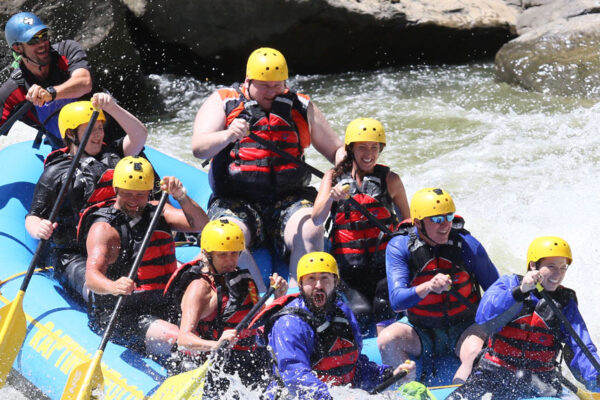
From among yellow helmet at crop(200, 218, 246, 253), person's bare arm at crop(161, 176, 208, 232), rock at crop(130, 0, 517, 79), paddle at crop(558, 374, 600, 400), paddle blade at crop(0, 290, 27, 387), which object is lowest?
rock at crop(130, 0, 517, 79)

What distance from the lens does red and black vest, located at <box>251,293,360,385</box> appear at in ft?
12.1

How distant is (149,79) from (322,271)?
721 cm

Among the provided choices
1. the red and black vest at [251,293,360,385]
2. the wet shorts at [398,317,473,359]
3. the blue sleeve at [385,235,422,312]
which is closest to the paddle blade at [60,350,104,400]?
the red and black vest at [251,293,360,385]

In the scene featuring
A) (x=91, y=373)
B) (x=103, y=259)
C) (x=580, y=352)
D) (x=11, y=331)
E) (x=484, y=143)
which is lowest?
(x=484, y=143)

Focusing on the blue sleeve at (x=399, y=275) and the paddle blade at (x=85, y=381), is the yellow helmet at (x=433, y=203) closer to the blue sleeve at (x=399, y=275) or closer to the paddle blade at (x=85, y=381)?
the blue sleeve at (x=399, y=275)

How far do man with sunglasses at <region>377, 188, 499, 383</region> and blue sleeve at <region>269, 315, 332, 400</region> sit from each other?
1.86 ft

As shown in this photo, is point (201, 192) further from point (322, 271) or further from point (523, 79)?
point (523, 79)

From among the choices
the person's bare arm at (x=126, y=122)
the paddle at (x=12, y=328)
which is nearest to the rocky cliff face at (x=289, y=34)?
the person's bare arm at (x=126, y=122)

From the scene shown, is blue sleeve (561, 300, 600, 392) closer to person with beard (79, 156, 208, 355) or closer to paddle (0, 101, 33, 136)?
person with beard (79, 156, 208, 355)

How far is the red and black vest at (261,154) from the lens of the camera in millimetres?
4727

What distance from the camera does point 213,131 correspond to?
4.71 metres

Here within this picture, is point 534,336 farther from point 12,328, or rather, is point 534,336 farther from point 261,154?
point 12,328

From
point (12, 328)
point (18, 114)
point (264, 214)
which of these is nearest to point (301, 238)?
point (264, 214)

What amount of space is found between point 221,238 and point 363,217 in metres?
0.88
